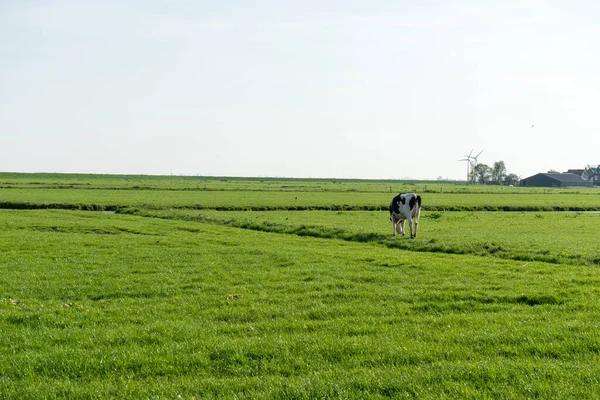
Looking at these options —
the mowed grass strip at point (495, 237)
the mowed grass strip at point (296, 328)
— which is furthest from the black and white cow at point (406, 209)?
the mowed grass strip at point (296, 328)

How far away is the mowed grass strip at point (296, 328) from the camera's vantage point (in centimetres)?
934

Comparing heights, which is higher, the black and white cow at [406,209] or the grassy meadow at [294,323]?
the black and white cow at [406,209]

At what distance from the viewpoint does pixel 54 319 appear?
13359 millimetres

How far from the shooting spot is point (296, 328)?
1262 centimetres

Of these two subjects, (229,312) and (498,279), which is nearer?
(229,312)

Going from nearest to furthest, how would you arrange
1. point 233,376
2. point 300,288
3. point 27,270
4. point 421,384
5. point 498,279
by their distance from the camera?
point 421,384 < point 233,376 < point 300,288 < point 498,279 < point 27,270

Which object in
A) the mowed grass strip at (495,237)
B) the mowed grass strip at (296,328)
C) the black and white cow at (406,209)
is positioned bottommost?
the mowed grass strip at (296,328)

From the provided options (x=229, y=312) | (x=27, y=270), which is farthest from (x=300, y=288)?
(x=27, y=270)

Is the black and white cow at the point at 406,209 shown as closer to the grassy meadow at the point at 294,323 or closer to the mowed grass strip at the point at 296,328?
the grassy meadow at the point at 294,323

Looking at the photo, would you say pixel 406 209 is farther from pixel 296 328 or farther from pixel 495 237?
pixel 296 328

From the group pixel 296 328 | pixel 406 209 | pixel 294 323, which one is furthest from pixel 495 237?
pixel 296 328

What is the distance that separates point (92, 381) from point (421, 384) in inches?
207

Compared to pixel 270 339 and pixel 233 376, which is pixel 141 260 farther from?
pixel 233 376

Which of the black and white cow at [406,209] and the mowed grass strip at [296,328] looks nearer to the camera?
the mowed grass strip at [296,328]
